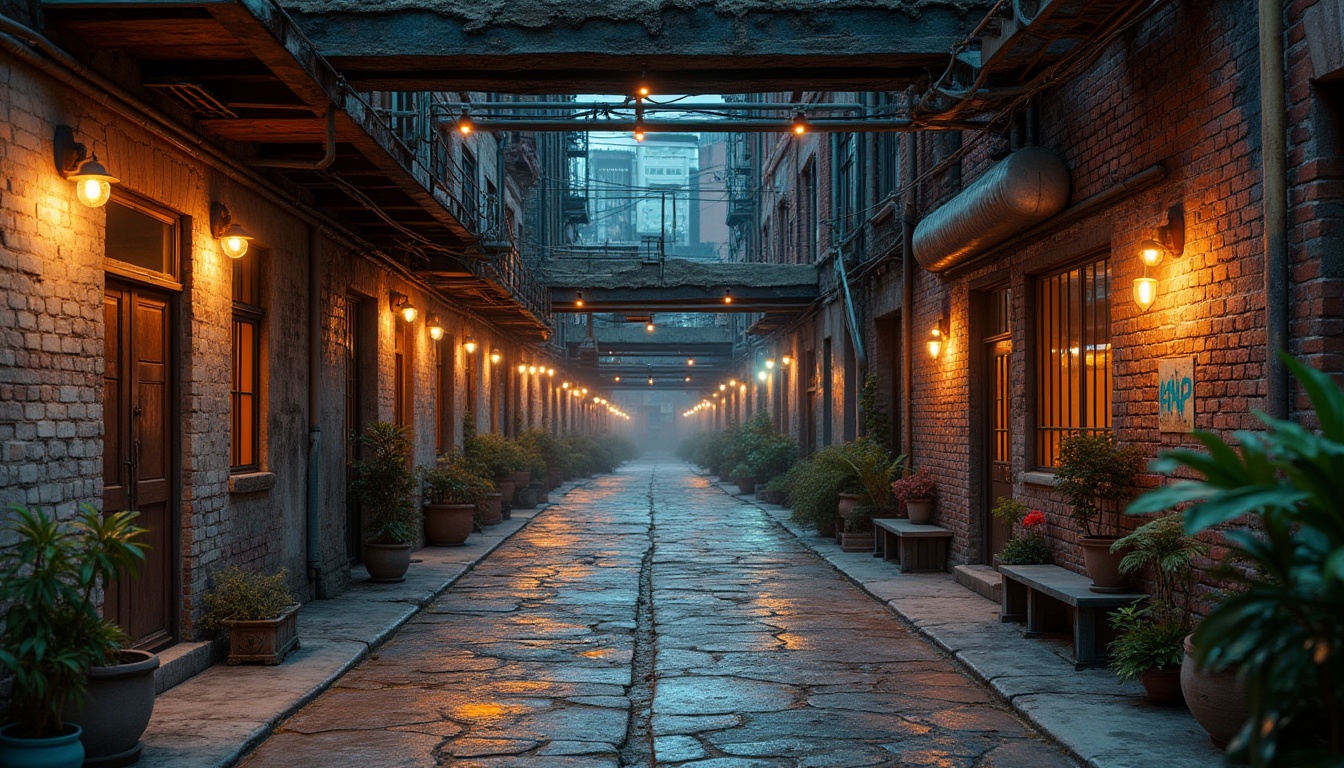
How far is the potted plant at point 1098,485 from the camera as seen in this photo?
7.56 meters

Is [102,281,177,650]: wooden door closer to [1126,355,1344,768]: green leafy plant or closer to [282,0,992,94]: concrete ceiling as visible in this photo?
[282,0,992,94]: concrete ceiling

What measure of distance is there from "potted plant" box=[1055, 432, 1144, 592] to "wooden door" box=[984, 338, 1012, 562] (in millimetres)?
2769

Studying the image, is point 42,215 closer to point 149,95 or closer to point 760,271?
point 149,95

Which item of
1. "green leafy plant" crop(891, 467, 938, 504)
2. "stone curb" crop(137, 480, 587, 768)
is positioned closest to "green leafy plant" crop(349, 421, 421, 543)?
"stone curb" crop(137, 480, 587, 768)

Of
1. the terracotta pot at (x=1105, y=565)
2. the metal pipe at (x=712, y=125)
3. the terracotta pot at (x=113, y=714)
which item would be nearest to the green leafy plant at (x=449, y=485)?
the metal pipe at (x=712, y=125)

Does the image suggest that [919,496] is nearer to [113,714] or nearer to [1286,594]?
[113,714]

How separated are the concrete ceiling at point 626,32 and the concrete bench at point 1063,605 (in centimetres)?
358

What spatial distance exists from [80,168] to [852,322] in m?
11.8

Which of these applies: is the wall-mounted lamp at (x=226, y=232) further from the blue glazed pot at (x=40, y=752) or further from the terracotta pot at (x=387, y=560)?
the terracotta pot at (x=387, y=560)

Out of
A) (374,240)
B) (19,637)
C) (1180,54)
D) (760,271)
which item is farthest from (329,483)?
(760,271)

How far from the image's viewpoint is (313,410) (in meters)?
10.4

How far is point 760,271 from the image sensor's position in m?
21.0

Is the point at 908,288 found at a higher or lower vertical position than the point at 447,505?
higher

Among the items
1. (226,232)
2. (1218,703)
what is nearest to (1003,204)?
(1218,703)
